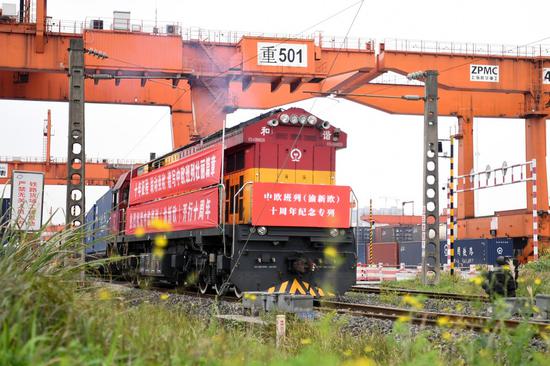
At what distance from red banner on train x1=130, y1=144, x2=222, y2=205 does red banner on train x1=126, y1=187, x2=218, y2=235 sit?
20 cm

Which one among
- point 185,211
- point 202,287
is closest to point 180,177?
point 185,211

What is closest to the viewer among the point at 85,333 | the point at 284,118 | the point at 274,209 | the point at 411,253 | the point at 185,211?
the point at 85,333

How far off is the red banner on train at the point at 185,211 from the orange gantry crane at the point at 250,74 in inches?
165

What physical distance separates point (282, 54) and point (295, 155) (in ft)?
40.5

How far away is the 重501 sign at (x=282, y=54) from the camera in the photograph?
25906mm

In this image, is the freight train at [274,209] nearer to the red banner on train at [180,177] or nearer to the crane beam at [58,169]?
the red banner on train at [180,177]

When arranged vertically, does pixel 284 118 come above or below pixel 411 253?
above

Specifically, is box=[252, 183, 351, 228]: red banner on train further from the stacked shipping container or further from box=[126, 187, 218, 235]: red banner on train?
the stacked shipping container

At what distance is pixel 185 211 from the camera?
16078 mm

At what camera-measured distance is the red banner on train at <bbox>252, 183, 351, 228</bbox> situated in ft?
44.5

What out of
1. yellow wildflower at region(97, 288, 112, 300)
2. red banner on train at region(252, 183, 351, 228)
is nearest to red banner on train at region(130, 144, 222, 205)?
red banner on train at region(252, 183, 351, 228)

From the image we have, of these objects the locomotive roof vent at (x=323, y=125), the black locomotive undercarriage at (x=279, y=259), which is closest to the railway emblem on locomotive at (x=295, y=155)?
the locomotive roof vent at (x=323, y=125)

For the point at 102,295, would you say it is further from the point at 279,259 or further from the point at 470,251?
the point at 470,251

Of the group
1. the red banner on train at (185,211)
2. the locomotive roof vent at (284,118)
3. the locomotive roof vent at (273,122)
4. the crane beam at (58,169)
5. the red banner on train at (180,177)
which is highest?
the crane beam at (58,169)
